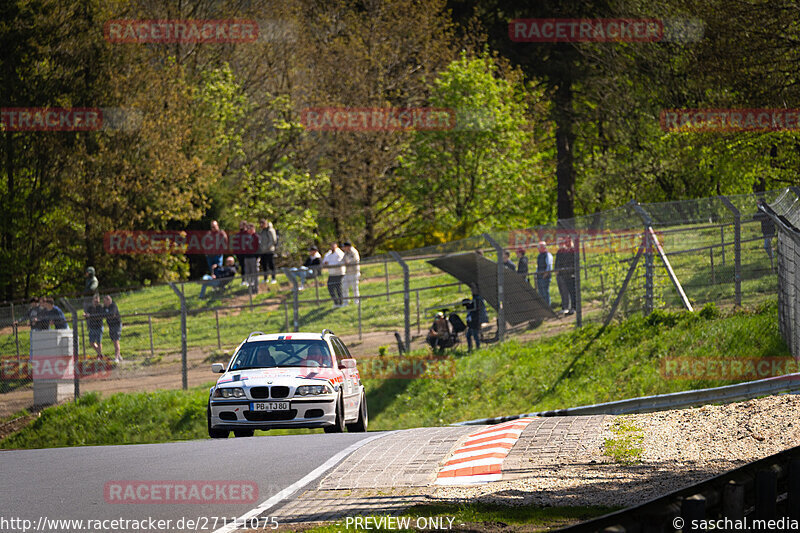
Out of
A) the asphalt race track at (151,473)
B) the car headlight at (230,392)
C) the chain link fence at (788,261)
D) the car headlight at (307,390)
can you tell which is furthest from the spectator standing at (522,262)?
the car headlight at (230,392)

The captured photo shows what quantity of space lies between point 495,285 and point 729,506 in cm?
1835

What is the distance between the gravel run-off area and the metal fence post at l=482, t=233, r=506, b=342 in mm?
10373

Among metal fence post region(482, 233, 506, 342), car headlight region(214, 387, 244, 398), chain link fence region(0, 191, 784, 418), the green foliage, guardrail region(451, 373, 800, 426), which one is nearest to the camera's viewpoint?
the green foliage

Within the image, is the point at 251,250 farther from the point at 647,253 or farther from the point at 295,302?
the point at 647,253

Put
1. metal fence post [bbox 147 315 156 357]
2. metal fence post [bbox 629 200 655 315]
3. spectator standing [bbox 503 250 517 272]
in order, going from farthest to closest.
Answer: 1. metal fence post [bbox 147 315 156 357]
2. spectator standing [bbox 503 250 517 272]
3. metal fence post [bbox 629 200 655 315]

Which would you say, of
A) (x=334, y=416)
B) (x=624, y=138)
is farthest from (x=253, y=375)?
(x=624, y=138)

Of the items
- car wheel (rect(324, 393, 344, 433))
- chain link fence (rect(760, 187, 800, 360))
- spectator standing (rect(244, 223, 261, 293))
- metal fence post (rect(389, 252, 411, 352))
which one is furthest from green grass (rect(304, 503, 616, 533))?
spectator standing (rect(244, 223, 261, 293))

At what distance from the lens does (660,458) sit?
1027 cm

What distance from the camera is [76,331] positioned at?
24641mm

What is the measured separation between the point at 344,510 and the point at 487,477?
1796 mm

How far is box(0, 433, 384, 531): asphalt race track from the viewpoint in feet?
29.2

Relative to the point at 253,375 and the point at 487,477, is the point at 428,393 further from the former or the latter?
the point at 487,477

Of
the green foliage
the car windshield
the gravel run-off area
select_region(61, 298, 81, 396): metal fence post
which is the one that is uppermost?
the car windshield

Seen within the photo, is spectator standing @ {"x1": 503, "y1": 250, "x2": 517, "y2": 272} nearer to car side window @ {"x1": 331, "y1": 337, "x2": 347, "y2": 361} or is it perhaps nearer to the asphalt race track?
car side window @ {"x1": 331, "y1": 337, "x2": 347, "y2": 361}
